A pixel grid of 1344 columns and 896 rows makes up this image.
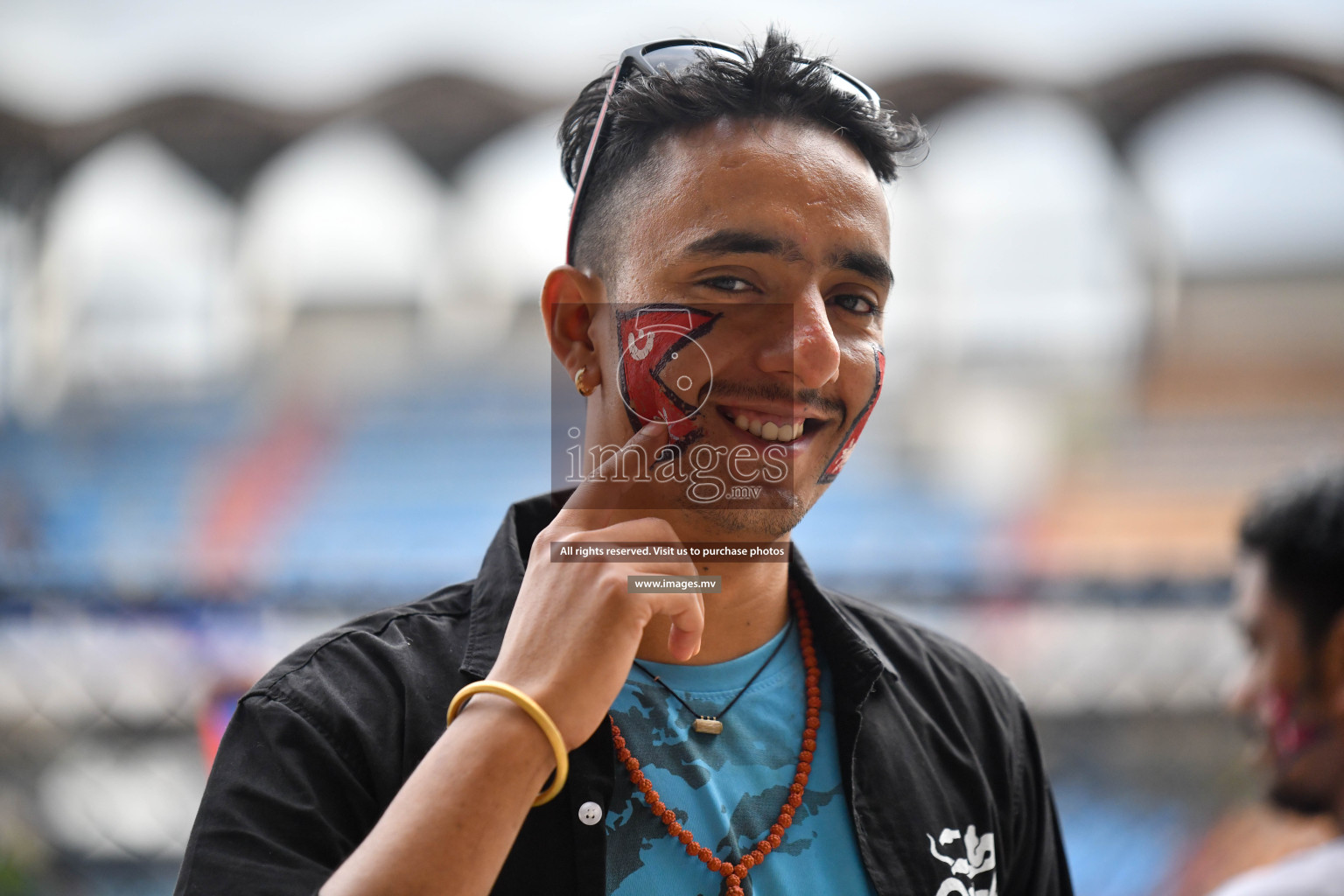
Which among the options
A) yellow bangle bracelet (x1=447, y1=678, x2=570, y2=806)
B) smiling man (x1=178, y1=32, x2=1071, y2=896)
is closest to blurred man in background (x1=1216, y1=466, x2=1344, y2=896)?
smiling man (x1=178, y1=32, x2=1071, y2=896)

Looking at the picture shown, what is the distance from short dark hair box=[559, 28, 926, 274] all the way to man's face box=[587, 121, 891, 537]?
31 millimetres

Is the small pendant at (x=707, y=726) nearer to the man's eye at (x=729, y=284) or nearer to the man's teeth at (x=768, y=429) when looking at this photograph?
the man's teeth at (x=768, y=429)

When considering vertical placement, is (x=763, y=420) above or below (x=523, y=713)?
above

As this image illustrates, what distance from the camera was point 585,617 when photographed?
1.08m

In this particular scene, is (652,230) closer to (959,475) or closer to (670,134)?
(670,134)

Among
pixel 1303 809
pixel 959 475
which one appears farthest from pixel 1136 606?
pixel 959 475

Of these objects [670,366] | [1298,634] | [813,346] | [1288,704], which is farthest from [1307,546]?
[670,366]

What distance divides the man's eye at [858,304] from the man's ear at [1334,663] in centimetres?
138

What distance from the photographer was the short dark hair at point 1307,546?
2109mm

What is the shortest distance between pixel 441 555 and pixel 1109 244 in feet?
28.2

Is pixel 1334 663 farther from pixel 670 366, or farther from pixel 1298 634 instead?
pixel 670 366

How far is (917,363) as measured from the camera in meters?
11.9

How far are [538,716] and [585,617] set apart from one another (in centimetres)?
12

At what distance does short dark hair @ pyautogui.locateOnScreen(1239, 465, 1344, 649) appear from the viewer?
2.11 meters
